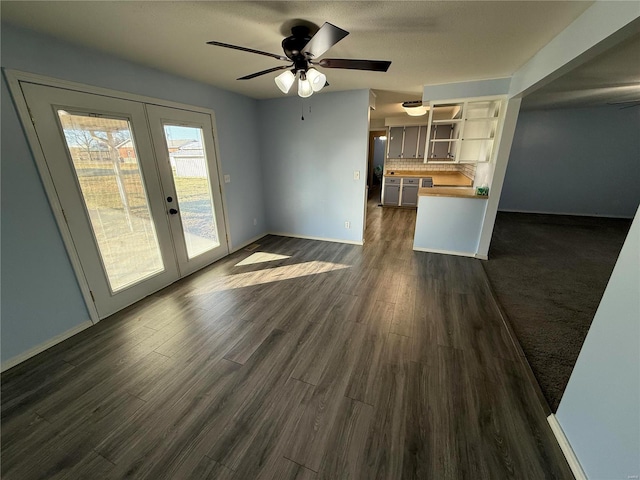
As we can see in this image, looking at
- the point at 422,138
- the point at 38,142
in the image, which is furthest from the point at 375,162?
the point at 38,142

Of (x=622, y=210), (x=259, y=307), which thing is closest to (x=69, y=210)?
(x=259, y=307)

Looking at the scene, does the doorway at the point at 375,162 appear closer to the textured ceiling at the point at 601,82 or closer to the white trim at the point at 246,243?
the textured ceiling at the point at 601,82

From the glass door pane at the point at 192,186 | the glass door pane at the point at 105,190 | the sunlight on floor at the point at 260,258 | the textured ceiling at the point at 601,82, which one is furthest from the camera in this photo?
the sunlight on floor at the point at 260,258

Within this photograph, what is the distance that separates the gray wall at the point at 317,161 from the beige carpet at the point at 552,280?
7.64ft

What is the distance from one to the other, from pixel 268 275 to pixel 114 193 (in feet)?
6.18

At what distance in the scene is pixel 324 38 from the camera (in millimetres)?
1487

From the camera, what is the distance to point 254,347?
7.06 ft

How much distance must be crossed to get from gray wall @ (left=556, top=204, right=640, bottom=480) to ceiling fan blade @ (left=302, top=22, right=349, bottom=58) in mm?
1720

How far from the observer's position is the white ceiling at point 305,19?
159 cm

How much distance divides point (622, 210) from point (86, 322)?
9861 mm

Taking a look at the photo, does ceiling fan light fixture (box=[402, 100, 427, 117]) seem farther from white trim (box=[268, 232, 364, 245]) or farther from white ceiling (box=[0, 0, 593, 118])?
white trim (box=[268, 232, 364, 245])

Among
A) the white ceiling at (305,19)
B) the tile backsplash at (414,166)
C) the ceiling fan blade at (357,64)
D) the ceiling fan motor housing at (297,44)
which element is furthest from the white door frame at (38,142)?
the tile backsplash at (414,166)

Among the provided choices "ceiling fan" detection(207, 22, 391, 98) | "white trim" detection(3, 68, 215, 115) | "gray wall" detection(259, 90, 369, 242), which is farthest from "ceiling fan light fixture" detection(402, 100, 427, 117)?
"white trim" detection(3, 68, 215, 115)

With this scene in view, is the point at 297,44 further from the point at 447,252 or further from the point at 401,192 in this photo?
the point at 401,192
